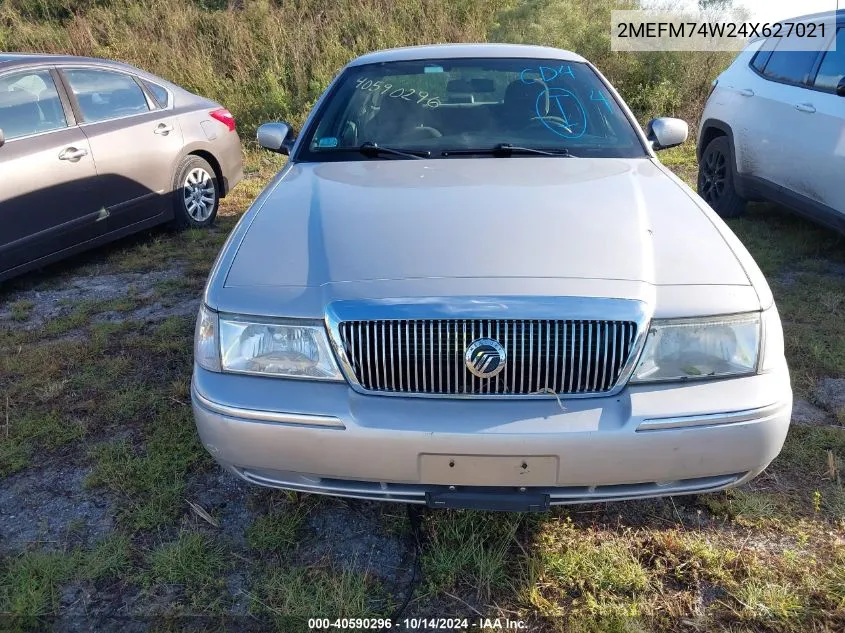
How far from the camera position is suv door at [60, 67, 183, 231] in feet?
15.9

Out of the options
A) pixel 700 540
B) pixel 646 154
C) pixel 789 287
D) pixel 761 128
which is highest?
pixel 646 154

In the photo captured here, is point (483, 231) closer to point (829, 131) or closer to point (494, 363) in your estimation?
point (494, 363)

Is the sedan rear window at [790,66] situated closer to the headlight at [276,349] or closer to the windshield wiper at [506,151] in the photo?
the windshield wiper at [506,151]

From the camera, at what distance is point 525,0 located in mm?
11281

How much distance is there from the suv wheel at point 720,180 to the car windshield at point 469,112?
2901 millimetres

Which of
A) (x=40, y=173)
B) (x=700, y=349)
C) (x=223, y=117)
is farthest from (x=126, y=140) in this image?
(x=700, y=349)

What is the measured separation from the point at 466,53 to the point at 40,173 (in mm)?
2883

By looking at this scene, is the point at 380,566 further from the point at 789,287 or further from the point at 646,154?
the point at 789,287

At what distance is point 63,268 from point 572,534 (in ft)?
14.4

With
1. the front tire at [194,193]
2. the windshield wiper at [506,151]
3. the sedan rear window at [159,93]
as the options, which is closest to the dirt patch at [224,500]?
the windshield wiper at [506,151]

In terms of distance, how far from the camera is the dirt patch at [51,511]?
7.71 ft

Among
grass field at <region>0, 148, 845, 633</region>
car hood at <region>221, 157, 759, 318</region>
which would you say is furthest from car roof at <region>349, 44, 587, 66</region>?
grass field at <region>0, 148, 845, 633</region>

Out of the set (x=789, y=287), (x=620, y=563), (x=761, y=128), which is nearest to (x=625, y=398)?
(x=620, y=563)

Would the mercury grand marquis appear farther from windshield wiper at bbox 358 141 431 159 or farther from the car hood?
windshield wiper at bbox 358 141 431 159
